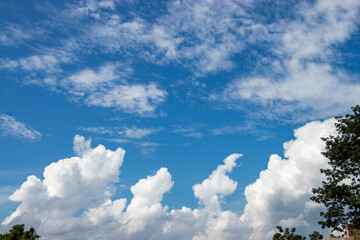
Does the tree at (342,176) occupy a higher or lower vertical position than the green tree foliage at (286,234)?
higher

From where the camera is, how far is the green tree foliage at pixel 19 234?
4616 cm

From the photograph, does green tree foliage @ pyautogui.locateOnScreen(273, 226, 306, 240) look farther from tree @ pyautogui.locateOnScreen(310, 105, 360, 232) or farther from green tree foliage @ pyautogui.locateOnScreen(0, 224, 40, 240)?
green tree foliage @ pyautogui.locateOnScreen(0, 224, 40, 240)

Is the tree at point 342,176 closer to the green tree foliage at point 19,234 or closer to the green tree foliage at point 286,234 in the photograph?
the green tree foliage at point 286,234

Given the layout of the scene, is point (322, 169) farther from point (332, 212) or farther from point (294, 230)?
point (294, 230)

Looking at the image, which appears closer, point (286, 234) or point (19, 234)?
point (286, 234)

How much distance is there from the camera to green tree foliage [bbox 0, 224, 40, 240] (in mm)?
46159

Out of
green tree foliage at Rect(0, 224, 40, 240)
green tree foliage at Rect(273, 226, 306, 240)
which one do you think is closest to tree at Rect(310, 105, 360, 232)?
green tree foliage at Rect(273, 226, 306, 240)

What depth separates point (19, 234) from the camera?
47.7 metres

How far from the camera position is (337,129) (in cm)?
3619

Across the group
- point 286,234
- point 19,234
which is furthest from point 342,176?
point 19,234

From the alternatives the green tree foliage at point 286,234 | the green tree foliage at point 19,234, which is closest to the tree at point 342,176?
the green tree foliage at point 286,234

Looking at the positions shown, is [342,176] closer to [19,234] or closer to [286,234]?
[286,234]

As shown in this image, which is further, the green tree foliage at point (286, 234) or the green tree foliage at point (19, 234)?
the green tree foliage at point (19, 234)

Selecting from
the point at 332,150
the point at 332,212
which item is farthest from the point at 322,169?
the point at 332,212
